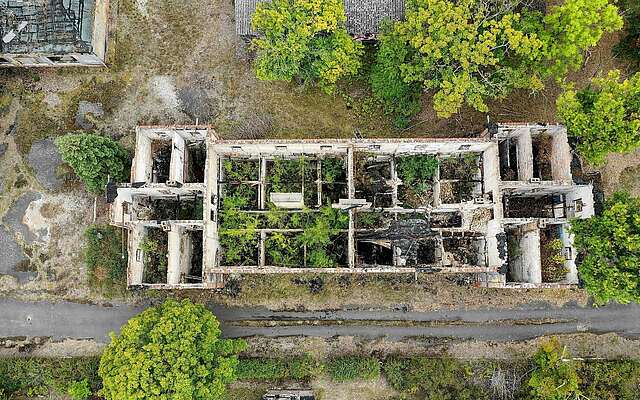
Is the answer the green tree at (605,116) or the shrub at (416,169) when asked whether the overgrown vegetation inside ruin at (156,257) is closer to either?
the shrub at (416,169)

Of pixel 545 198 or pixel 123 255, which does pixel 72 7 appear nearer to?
pixel 123 255

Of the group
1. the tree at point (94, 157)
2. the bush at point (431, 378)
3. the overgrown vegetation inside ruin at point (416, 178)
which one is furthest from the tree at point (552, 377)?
the tree at point (94, 157)

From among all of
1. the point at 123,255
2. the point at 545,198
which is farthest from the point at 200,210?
the point at 545,198

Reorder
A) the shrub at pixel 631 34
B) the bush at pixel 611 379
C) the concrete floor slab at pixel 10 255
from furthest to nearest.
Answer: the concrete floor slab at pixel 10 255
the bush at pixel 611 379
the shrub at pixel 631 34

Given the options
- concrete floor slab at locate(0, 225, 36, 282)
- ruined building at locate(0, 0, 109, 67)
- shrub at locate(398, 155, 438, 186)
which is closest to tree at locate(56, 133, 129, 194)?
ruined building at locate(0, 0, 109, 67)

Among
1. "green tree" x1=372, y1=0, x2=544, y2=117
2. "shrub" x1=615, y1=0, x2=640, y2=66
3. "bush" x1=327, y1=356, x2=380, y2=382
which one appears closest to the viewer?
"green tree" x1=372, y1=0, x2=544, y2=117

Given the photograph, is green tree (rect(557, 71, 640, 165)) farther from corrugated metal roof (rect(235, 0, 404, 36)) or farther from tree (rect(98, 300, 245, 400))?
tree (rect(98, 300, 245, 400))

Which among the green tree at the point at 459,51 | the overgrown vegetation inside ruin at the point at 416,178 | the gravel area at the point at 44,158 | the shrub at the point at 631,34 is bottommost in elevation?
the overgrown vegetation inside ruin at the point at 416,178
